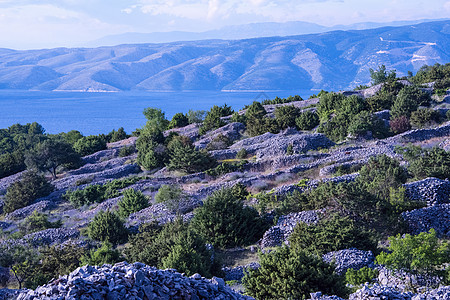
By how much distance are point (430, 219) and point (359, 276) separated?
19.5ft

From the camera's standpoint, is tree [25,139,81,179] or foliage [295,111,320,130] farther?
foliage [295,111,320,130]

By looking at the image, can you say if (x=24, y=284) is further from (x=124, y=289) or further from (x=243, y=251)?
(x=124, y=289)

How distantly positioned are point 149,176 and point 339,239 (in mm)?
21198

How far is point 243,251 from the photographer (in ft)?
56.3

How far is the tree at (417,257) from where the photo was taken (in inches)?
449

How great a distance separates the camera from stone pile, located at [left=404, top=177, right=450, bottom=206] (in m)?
17.8

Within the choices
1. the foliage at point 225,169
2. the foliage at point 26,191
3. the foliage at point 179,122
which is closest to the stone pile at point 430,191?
the foliage at point 225,169

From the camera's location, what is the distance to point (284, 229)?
17109 mm

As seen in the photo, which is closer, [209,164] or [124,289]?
[124,289]

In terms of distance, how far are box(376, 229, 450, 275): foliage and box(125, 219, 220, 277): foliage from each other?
555cm

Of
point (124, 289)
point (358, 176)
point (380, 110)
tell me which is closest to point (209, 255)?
point (124, 289)

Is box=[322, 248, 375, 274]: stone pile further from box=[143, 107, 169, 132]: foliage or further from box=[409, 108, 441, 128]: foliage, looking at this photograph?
box=[143, 107, 169, 132]: foliage

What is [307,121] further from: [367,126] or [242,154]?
[242,154]

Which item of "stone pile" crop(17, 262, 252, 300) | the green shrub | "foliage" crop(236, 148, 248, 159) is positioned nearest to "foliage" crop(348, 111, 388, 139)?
"foliage" crop(236, 148, 248, 159)
